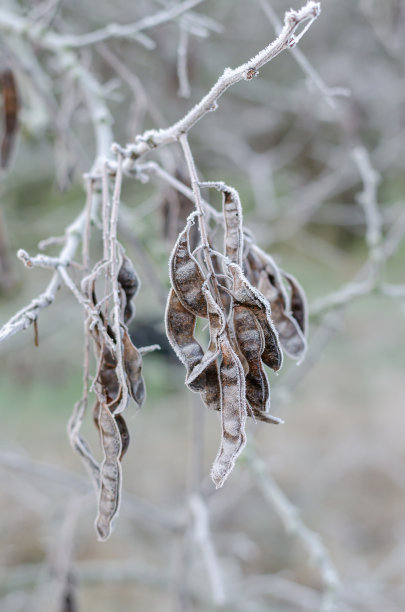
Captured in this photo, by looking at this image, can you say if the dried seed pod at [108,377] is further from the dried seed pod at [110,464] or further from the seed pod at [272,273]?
the seed pod at [272,273]

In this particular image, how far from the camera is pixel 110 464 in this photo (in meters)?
0.60

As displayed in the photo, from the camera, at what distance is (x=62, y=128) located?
45.9 inches

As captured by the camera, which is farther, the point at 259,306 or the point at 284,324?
the point at 284,324

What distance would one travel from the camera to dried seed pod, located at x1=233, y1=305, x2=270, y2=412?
56 centimetres

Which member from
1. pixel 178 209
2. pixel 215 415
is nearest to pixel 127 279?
pixel 178 209

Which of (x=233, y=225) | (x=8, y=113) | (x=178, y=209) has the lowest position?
(x=233, y=225)

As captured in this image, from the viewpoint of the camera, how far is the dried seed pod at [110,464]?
0.60 metres

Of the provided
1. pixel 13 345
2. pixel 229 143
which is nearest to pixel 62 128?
pixel 13 345

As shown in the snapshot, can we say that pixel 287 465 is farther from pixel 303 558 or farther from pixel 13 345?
pixel 13 345

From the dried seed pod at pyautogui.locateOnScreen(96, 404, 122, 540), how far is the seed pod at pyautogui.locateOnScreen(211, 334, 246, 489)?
0.41ft

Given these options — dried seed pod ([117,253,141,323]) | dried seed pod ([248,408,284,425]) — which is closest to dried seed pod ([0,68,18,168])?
dried seed pod ([117,253,141,323])

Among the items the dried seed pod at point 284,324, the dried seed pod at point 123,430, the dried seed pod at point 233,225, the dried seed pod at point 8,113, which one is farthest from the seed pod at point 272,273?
the dried seed pod at point 8,113

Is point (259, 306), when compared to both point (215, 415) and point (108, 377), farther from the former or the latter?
point (215, 415)

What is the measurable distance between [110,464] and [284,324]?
28 centimetres
